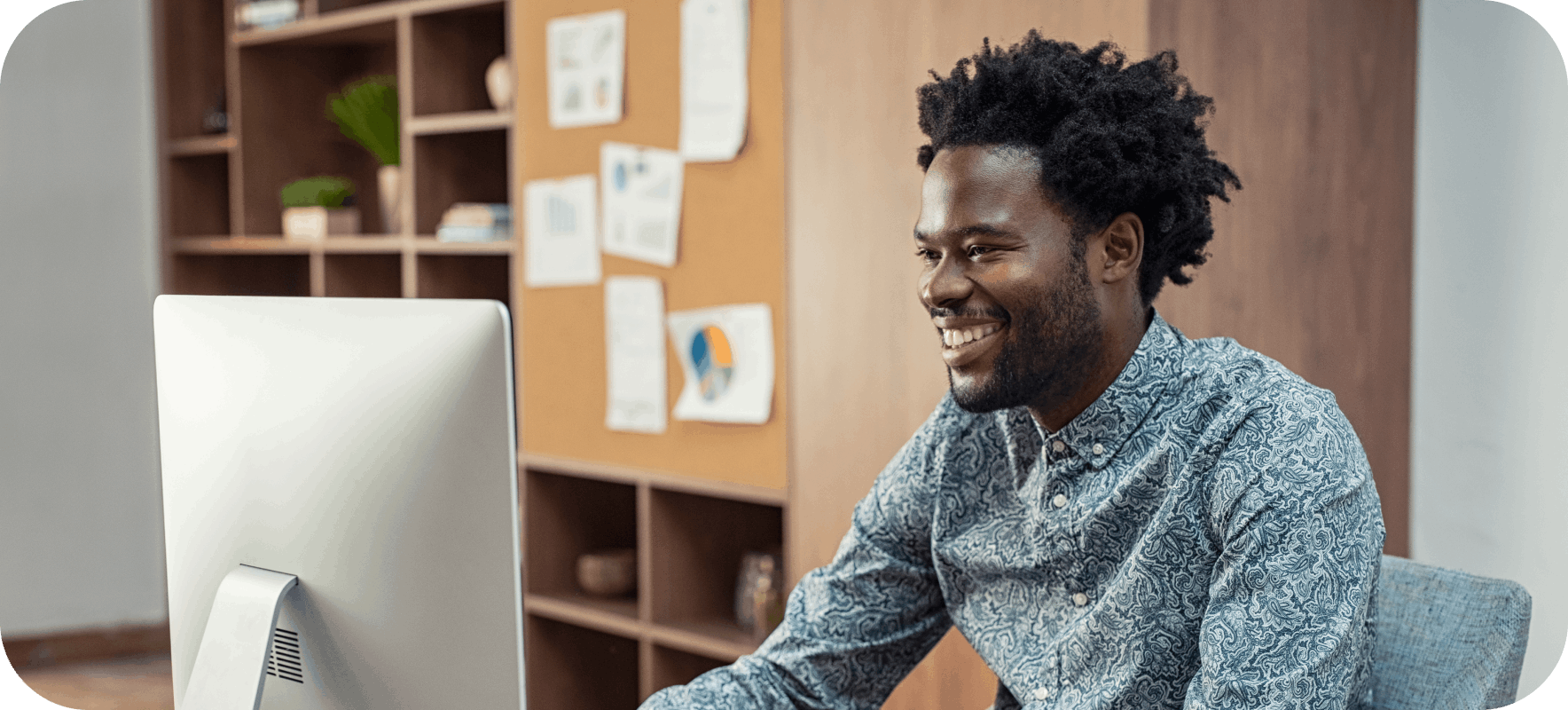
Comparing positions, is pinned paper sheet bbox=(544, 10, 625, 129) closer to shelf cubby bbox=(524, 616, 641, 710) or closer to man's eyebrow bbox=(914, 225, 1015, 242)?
shelf cubby bbox=(524, 616, 641, 710)

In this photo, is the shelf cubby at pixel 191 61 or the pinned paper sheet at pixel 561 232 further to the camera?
the shelf cubby at pixel 191 61

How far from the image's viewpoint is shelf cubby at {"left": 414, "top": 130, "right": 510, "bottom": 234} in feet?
11.9

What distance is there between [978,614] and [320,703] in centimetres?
73

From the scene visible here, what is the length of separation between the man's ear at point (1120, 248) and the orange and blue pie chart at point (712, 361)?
1.46 meters

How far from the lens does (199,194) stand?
4617 mm

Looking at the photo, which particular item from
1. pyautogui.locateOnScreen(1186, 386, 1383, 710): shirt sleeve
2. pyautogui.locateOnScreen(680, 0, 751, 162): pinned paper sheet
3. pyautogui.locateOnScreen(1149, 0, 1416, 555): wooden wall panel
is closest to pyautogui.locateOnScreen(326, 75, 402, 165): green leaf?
pyautogui.locateOnScreen(680, 0, 751, 162): pinned paper sheet

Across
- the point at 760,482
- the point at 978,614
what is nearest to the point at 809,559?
the point at 760,482

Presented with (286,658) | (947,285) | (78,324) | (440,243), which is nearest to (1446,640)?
(947,285)

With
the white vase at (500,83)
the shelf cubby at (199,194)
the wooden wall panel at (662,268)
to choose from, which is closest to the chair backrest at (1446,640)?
the wooden wall panel at (662,268)

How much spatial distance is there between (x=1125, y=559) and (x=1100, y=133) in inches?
17.0

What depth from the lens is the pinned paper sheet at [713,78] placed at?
8.89ft

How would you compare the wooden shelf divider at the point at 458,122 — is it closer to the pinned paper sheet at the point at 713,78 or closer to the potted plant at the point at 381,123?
the potted plant at the point at 381,123

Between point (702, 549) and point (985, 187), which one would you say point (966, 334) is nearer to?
point (985, 187)

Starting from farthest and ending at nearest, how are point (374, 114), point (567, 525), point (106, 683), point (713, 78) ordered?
point (106, 683)
point (374, 114)
point (567, 525)
point (713, 78)
